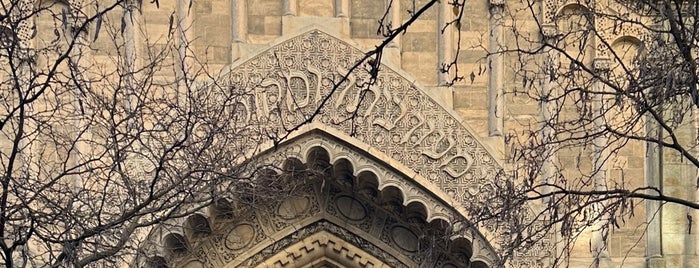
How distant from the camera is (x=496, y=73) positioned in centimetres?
1461

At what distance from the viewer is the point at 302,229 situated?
599 inches

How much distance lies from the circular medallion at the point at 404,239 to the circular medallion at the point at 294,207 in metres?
0.88

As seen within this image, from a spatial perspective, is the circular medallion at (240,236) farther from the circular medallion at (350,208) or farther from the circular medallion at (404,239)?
the circular medallion at (404,239)

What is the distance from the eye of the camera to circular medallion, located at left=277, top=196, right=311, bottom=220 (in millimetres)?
15109

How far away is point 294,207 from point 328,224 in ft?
1.23

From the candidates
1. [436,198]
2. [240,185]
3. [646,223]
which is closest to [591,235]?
[646,223]

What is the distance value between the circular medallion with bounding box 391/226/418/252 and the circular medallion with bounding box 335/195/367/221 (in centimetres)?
35

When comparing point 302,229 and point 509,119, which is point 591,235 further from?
point 302,229

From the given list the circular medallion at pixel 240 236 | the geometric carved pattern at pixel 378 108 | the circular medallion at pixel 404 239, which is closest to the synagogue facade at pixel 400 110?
the geometric carved pattern at pixel 378 108

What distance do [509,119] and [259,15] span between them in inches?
98.4

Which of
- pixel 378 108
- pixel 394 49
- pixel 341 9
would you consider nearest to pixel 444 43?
pixel 394 49

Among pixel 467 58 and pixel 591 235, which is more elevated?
pixel 467 58

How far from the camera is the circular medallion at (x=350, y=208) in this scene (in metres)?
15.2

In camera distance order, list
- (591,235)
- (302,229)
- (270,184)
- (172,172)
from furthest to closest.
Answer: (302,229), (591,235), (270,184), (172,172)
